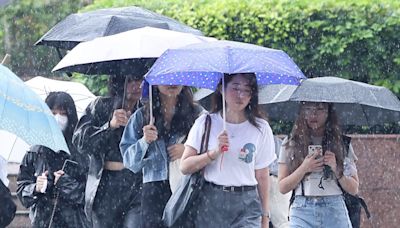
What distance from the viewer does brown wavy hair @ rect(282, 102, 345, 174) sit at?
9055mm

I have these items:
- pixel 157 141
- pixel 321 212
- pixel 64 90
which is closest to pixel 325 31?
pixel 64 90

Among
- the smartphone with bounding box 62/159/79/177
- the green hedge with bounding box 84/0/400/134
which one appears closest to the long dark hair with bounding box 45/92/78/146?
the smartphone with bounding box 62/159/79/177

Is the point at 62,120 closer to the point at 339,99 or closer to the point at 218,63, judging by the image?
the point at 339,99

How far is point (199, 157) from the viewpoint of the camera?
7980 millimetres

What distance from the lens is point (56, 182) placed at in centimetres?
1005

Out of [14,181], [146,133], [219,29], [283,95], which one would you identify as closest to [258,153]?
[146,133]

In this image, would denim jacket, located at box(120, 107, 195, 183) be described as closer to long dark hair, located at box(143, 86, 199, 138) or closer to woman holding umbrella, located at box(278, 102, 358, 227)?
long dark hair, located at box(143, 86, 199, 138)

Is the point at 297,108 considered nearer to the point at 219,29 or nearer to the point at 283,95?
the point at 283,95

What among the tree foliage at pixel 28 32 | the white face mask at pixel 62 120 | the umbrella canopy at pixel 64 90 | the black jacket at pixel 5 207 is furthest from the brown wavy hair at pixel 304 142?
the tree foliage at pixel 28 32

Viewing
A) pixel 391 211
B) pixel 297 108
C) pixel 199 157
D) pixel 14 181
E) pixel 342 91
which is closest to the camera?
pixel 199 157

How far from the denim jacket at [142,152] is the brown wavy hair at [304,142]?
92 cm

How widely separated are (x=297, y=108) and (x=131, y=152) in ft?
6.61

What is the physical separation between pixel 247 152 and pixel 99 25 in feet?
8.46

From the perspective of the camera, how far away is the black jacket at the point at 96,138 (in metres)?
9.05
